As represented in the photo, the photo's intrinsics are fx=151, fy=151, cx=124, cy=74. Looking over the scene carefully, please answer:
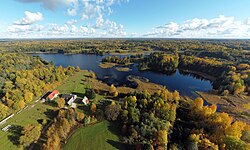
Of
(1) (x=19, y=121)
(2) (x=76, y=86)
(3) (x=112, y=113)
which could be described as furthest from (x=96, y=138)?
(2) (x=76, y=86)

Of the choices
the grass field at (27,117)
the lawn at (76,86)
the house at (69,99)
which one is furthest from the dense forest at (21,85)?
the house at (69,99)

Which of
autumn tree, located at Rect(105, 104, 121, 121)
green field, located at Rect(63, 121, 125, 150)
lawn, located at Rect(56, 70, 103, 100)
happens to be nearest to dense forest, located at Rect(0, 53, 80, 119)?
lawn, located at Rect(56, 70, 103, 100)

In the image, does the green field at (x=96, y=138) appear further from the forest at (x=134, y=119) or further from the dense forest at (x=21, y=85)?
the dense forest at (x=21, y=85)

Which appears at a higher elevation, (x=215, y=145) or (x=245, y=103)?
(x=215, y=145)

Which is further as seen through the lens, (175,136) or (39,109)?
(39,109)

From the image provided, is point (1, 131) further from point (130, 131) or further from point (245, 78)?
point (245, 78)

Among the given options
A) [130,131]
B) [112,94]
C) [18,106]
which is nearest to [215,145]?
[130,131]

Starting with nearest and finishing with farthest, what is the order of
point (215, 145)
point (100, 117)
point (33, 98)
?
point (215, 145), point (100, 117), point (33, 98)

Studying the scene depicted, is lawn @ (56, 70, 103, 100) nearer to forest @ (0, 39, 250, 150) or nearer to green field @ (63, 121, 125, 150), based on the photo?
forest @ (0, 39, 250, 150)
